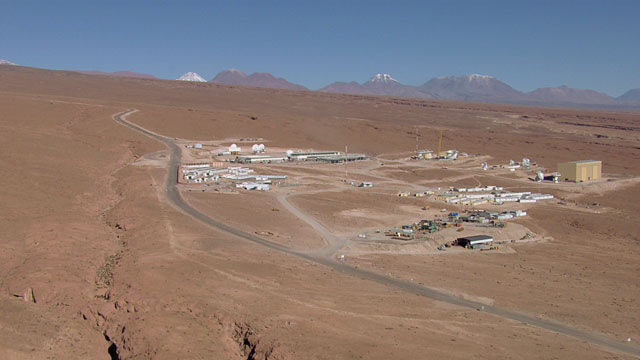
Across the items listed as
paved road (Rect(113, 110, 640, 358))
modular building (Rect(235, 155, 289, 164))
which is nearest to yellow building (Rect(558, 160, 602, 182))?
modular building (Rect(235, 155, 289, 164))

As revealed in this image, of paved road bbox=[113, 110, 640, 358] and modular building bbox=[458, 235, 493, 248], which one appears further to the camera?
modular building bbox=[458, 235, 493, 248]

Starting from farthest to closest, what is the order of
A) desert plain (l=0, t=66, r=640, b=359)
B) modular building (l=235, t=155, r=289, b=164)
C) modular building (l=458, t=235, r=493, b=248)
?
modular building (l=235, t=155, r=289, b=164) → modular building (l=458, t=235, r=493, b=248) → desert plain (l=0, t=66, r=640, b=359)

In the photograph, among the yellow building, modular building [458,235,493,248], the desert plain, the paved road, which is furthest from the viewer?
the yellow building

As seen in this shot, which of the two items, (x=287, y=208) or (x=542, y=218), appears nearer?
(x=287, y=208)

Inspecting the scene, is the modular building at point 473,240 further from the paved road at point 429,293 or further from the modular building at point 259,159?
the modular building at point 259,159

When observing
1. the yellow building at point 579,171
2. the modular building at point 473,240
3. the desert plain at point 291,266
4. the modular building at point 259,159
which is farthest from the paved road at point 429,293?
the yellow building at point 579,171

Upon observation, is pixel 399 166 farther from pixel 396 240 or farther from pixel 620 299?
pixel 620 299

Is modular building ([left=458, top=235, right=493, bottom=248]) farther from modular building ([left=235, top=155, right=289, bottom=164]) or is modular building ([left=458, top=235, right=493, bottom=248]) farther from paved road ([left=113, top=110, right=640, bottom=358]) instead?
modular building ([left=235, top=155, right=289, bottom=164])

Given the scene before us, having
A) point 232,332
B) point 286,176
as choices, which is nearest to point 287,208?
point 286,176
